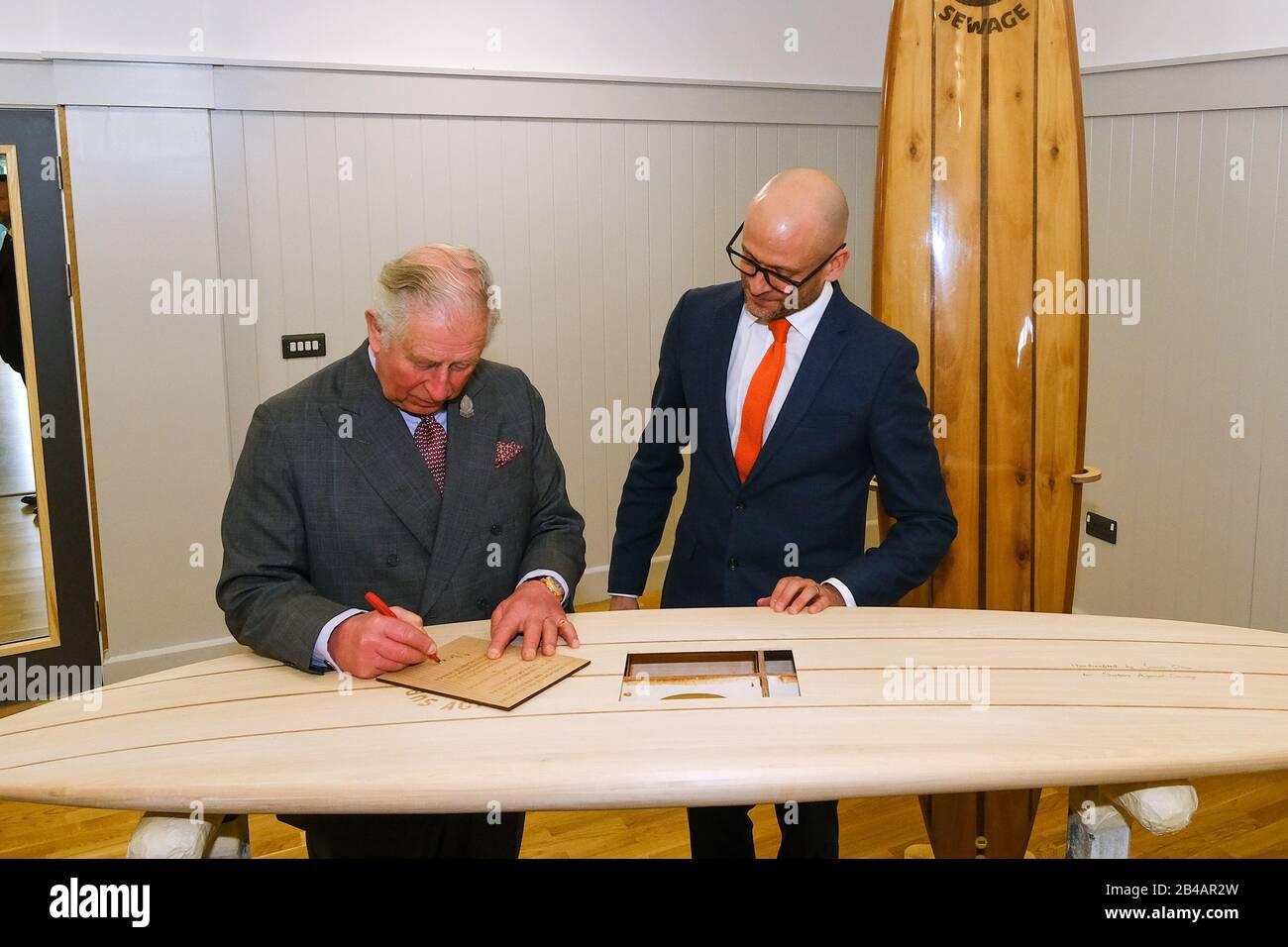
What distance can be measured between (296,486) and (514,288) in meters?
2.89

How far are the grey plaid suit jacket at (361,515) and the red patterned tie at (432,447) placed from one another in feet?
0.09

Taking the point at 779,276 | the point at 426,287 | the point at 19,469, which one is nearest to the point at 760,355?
the point at 779,276

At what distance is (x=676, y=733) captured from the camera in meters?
1.62

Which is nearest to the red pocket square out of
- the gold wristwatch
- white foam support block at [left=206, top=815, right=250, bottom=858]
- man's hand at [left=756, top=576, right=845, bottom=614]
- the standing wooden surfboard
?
the gold wristwatch

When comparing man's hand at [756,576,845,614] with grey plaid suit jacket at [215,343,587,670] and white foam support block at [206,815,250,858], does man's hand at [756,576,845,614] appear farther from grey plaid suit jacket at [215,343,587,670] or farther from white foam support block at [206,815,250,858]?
white foam support block at [206,815,250,858]

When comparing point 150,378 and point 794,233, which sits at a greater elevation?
point 794,233

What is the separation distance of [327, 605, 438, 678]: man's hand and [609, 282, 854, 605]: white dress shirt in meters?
0.86

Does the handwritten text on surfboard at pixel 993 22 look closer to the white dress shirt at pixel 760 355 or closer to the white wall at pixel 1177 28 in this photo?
the white dress shirt at pixel 760 355

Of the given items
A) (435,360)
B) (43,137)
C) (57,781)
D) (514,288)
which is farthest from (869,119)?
(57,781)

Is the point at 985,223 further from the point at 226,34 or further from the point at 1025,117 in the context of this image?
the point at 226,34

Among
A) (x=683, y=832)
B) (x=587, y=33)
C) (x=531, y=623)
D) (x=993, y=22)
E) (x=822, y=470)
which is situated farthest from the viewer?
(x=587, y=33)

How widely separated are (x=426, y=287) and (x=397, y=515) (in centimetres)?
42

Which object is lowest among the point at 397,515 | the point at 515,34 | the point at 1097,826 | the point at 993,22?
the point at 1097,826

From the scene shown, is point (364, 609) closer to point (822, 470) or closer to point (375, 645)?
point (375, 645)
